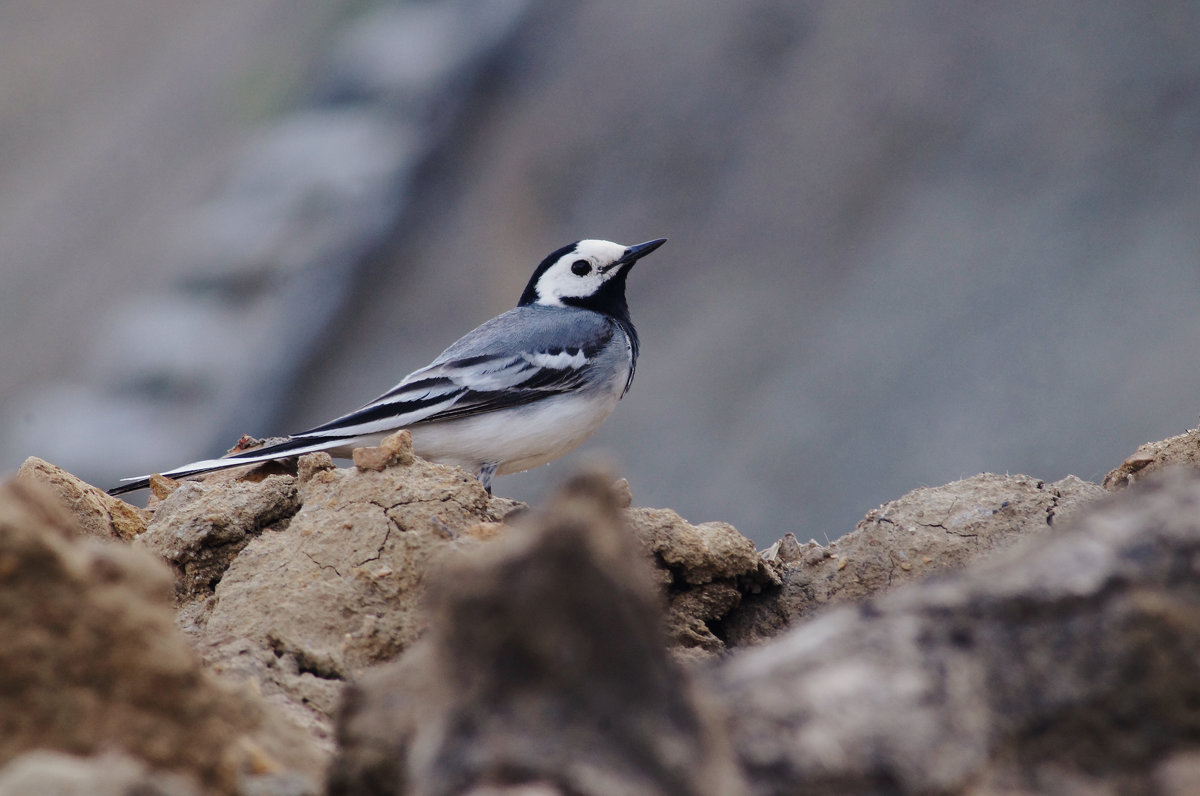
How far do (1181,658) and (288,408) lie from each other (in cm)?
2087

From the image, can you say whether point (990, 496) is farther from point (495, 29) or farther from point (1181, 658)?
point (495, 29)

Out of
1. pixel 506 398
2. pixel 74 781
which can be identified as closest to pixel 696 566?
pixel 74 781

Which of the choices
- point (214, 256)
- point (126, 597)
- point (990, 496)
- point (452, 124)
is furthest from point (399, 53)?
point (126, 597)

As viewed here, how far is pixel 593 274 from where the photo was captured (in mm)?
8531

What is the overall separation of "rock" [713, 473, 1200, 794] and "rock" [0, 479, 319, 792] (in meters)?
0.87

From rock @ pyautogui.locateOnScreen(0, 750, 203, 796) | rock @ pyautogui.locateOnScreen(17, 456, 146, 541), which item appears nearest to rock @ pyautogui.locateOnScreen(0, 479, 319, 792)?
rock @ pyautogui.locateOnScreen(0, 750, 203, 796)

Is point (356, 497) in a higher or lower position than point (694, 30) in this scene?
lower

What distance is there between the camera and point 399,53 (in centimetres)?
2350

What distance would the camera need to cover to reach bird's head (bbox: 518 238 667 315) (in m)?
8.52

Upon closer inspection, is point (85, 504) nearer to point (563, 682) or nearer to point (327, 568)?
point (327, 568)

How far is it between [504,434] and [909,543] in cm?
292

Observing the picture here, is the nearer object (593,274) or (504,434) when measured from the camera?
(504,434)

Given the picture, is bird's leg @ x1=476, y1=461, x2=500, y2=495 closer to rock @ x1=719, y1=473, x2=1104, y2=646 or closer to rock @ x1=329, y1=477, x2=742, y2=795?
→ rock @ x1=719, y1=473, x2=1104, y2=646

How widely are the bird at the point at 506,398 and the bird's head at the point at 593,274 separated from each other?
453 millimetres
